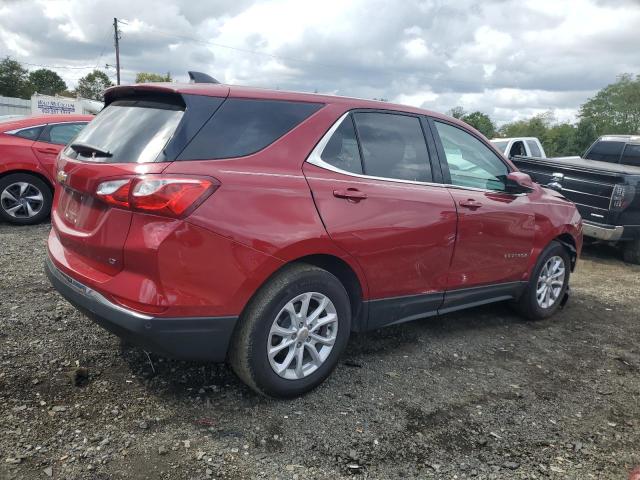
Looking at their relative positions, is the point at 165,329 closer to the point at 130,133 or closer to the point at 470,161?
the point at 130,133

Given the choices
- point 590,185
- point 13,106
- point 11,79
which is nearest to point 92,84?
point 11,79

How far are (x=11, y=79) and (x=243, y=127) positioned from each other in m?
66.5

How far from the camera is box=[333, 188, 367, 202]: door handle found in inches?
122

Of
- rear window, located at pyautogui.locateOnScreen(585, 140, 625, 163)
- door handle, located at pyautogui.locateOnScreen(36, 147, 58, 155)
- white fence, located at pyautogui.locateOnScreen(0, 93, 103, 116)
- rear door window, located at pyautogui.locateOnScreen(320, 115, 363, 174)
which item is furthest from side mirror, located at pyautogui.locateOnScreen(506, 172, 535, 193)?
white fence, located at pyautogui.locateOnScreen(0, 93, 103, 116)

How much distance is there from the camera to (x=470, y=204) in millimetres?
3926

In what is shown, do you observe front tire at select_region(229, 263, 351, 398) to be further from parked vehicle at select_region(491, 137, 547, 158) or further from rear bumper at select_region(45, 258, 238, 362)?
parked vehicle at select_region(491, 137, 547, 158)

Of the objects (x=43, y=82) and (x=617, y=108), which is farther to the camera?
(x=43, y=82)

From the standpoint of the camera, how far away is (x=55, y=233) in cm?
329

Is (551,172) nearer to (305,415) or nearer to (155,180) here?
(305,415)

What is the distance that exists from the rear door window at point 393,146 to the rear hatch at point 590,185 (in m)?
4.77

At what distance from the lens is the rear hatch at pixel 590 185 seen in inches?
287

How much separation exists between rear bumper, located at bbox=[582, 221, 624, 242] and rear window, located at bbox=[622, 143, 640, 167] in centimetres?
423

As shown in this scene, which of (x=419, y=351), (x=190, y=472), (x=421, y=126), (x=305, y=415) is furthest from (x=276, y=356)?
(x=421, y=126)

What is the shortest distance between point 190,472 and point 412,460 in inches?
43.1
